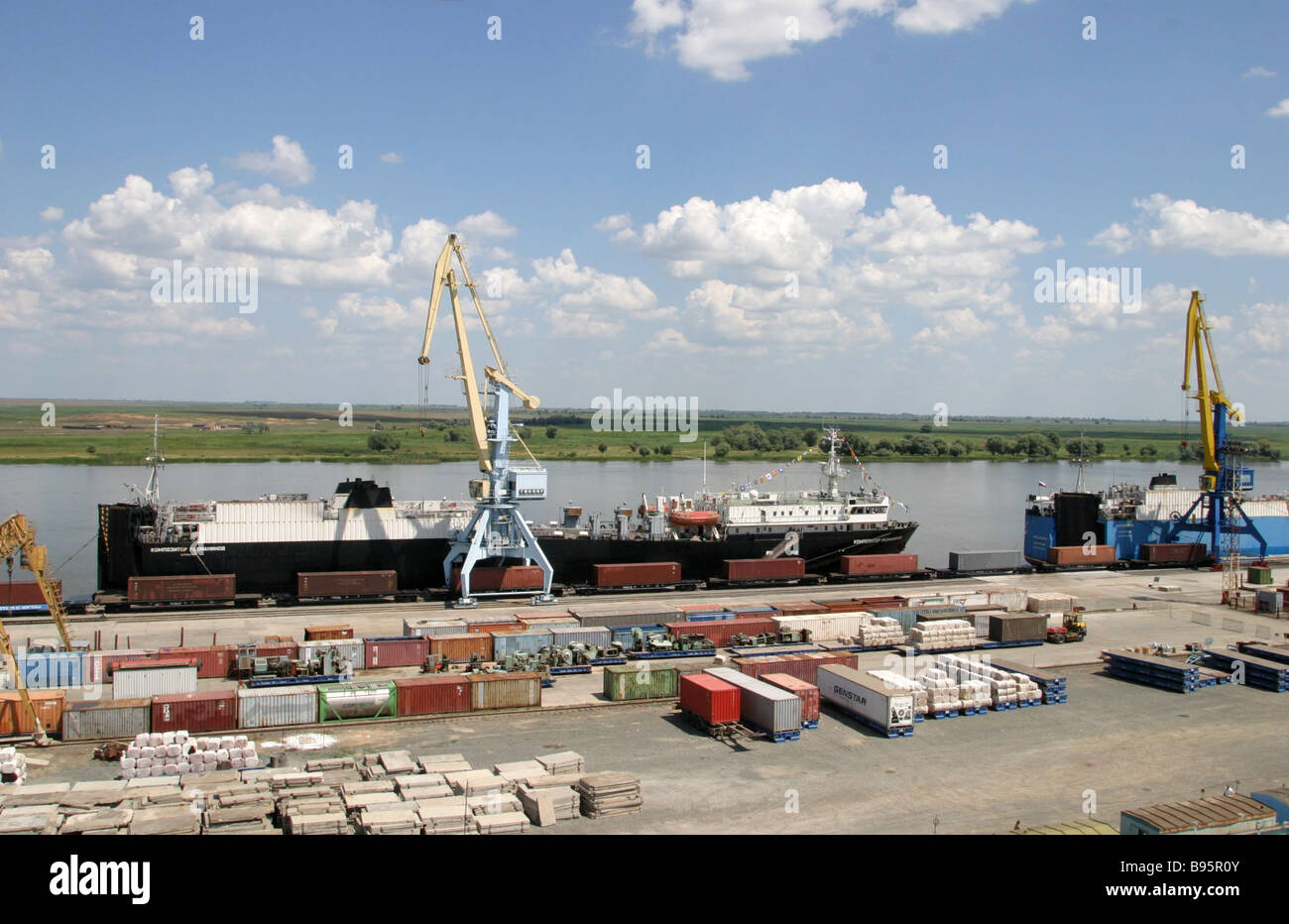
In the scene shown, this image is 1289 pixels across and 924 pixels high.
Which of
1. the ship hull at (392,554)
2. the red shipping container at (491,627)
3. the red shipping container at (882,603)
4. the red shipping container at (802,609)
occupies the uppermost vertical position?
the ship hull at (392,554)

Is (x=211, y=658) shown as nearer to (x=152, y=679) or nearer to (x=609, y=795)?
(x=152, y=679)

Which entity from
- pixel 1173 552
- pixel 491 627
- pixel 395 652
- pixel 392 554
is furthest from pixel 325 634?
pixel 1173 552

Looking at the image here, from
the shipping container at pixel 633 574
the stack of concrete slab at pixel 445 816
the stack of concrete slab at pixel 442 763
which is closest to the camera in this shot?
the stack of concrete slab at pixel 445 816

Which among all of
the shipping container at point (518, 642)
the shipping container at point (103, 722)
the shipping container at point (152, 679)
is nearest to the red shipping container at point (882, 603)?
the shipping container at point (518, 642)

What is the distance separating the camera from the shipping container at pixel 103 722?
73.8 ft

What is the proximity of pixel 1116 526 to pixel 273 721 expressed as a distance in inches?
1878

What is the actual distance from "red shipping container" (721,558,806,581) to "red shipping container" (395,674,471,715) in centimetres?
2164

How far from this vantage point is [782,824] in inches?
726

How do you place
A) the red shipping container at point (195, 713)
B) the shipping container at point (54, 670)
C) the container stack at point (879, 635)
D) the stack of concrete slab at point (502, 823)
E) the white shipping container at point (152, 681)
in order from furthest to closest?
the container stack at point (879, 635), the shipping container at point (54, 670), the white shipping container at point (152, 681), the red shipping container at point (195, 713), the stack of concrete slab at point (502, 823)

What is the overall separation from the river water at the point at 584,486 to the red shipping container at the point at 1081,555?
290 inches

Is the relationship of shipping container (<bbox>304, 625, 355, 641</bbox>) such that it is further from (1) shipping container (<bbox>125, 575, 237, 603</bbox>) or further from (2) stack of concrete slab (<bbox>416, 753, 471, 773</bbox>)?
(2) stack of concrete slab (<bbox>416, 753, 471, 773</bbox>)

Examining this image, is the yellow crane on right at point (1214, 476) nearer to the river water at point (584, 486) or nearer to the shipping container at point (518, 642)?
the river water at point (584, 486)

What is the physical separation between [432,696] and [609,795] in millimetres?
8319
